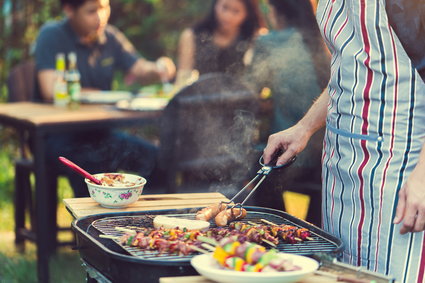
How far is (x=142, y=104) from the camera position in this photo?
4.71 meters

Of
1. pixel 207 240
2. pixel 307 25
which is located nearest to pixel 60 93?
pixel 307 25

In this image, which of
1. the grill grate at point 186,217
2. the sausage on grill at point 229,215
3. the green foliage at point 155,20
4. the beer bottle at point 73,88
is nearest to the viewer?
the grill grate at point 186,217

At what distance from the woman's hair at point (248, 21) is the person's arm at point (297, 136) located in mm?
3598

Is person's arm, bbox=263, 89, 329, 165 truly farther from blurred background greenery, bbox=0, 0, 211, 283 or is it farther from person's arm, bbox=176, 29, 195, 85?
person's arm, bbox=176, 29, 195, 85

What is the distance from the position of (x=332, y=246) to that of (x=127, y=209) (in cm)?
69

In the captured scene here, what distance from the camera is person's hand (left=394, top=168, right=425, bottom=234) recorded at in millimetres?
1793

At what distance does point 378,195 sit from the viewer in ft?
6.39

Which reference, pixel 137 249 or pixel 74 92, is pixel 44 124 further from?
pixel 137 249

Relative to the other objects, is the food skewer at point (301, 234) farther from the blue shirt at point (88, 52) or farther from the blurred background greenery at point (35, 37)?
the blue shirt at point (88, 52)

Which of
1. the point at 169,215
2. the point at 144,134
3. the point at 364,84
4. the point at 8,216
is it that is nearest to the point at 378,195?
the point at 364,84

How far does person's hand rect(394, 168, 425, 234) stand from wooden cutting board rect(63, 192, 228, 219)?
30.2 inches

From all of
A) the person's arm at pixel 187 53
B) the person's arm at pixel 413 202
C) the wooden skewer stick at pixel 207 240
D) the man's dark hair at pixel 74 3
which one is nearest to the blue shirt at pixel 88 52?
the man's dark hair at pixel 74 3

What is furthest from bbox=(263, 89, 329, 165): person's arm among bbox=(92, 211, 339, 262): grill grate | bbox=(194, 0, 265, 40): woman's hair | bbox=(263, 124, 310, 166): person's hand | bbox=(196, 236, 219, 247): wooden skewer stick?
bbox=(194, 0, 265, 40): woman's hair

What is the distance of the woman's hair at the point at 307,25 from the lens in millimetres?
4316
